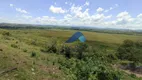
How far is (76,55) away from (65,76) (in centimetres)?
1355

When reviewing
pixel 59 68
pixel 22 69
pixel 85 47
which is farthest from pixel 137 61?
pixel 22 69

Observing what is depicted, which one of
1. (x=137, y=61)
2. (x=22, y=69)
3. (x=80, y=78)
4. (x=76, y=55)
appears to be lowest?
(x=137, y=61)

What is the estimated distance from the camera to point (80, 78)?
23.2ft

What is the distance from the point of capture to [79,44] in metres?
27.5

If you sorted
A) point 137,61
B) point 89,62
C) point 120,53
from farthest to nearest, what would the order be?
1. point 120,53
2. point 137,61
3. point 89,62

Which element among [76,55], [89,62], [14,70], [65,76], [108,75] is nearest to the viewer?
[108,75]

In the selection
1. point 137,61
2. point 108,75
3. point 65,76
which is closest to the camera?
point 108,75

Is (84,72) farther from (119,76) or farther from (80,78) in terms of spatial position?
(119,76)

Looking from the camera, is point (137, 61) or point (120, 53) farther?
point (120, 53)

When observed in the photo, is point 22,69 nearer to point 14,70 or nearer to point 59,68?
point 14,70

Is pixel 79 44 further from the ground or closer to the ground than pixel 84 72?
closer to the ground

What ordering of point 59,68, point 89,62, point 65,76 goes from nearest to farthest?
point 89,62 < point 65,76 < point 59,68

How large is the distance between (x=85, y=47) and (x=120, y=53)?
2144 cm

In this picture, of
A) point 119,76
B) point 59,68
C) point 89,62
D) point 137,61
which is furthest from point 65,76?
point 137,61
